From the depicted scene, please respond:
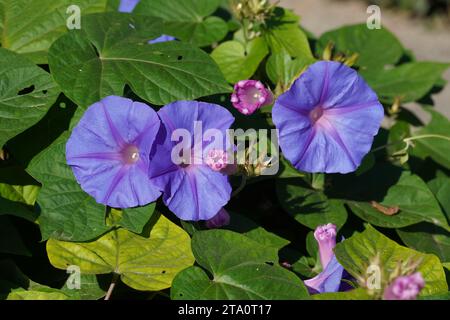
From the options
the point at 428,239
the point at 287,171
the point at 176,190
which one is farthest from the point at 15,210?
the point at 428,239

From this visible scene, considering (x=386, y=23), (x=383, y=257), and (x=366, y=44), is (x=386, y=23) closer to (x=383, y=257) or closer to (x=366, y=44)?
(x=366, y=44)

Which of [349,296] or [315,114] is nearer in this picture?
[349,296]

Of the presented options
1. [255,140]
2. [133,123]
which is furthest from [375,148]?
[133,123]

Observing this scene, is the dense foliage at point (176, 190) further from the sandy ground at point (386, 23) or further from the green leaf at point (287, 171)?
the sandy ground at point (386, 23)

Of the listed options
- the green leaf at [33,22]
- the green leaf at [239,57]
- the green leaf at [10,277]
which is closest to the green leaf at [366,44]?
the green leaf at [239,57]
